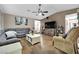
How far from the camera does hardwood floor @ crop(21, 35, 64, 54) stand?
2195 millimetres

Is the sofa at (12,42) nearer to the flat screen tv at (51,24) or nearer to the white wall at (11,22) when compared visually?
the white wall at (11,22)

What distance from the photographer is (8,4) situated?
201cm

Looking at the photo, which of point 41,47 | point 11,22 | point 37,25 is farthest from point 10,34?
point 41,47

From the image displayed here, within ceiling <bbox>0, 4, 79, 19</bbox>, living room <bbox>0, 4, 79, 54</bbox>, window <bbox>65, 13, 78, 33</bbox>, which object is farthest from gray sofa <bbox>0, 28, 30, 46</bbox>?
window <bbox>65, 13, 78, 33</bbox>

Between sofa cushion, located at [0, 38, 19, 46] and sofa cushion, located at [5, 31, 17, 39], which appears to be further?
sofa cushion, located at [5, 31, 17, 39]

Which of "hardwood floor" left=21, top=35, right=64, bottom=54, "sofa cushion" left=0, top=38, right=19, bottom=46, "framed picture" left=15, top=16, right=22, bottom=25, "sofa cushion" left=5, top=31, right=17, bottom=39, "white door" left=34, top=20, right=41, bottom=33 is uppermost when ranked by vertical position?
"framed picture" left=15, top=16, right=22, bottom=25

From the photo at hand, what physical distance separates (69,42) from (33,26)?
1.00 meters

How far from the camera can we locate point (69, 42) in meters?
2.24

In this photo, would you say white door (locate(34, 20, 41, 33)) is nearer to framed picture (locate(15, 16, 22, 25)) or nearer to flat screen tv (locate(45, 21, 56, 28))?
flat screen tv (locate(45, 21, 56, 28))

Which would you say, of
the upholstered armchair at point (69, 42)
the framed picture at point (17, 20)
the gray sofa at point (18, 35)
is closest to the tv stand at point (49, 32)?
the upholstered armchair at point (69, 42)

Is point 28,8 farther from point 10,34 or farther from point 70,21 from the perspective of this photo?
point 70,21
